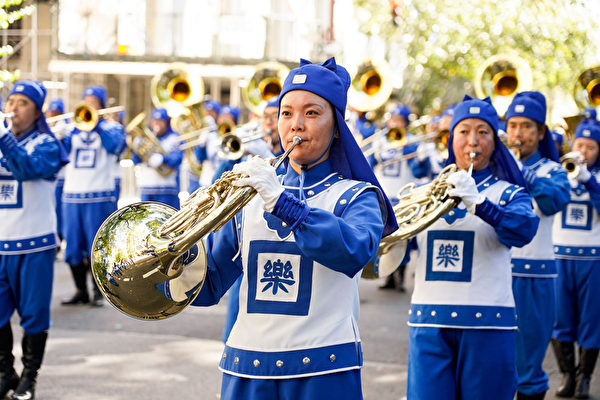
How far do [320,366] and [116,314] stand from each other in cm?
619

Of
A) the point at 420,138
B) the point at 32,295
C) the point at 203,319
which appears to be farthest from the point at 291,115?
the point at 420,138

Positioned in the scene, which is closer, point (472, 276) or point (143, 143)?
point (472, 276)

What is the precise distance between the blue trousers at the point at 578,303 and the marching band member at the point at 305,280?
3870 mm

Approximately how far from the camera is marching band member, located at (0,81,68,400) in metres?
5.71

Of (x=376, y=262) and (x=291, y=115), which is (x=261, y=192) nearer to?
(x=291, y=115)

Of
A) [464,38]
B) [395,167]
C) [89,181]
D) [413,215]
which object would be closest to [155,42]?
[464,38]

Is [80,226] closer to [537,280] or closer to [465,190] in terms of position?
[537,280]

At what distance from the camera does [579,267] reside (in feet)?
21.8

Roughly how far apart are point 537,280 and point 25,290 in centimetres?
340

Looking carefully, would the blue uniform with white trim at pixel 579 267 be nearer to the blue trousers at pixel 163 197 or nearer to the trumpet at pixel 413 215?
the trumpet at pixel 413 215

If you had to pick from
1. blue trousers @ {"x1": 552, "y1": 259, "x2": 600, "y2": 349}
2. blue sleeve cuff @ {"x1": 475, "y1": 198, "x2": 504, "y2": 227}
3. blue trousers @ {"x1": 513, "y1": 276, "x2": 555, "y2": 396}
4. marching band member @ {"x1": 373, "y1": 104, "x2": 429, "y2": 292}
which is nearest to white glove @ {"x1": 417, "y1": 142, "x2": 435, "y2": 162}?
marching band member @ {"x1": 373, "y1": 104, "x2": 429, "y2": 292}

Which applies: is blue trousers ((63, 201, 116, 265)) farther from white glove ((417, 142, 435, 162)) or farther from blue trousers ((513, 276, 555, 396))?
blue trousers ((513, 276, 555, 396))

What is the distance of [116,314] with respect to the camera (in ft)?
29.0

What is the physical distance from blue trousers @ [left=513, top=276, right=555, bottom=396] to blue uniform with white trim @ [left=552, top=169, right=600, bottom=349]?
112 cm
